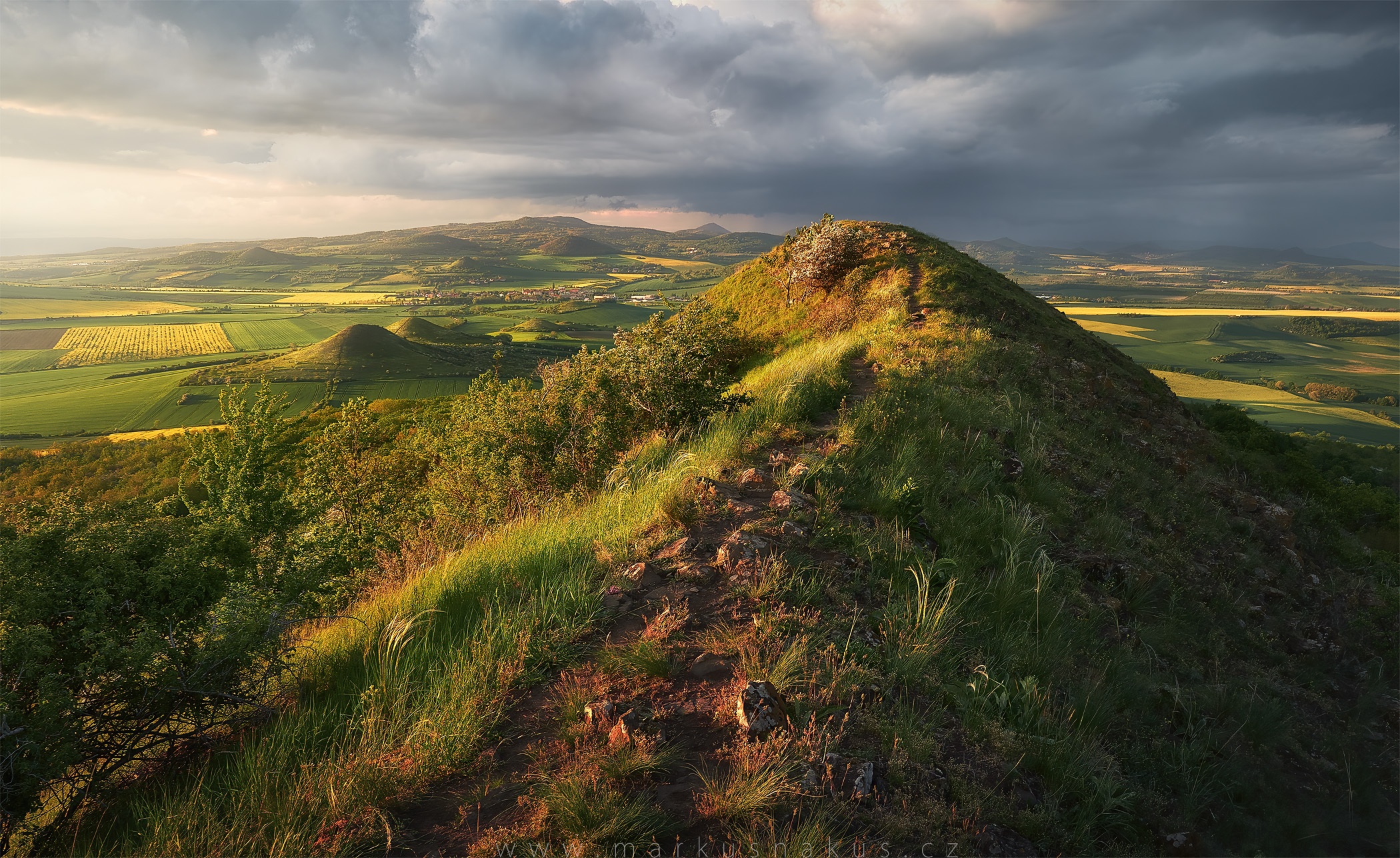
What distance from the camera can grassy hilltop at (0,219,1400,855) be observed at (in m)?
3.14

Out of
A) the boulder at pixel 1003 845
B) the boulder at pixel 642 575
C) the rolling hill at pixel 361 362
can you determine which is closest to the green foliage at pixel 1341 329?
the rolling hill at pixel 361 362

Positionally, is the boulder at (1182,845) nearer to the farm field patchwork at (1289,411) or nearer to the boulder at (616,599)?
the boulder at (616,599)

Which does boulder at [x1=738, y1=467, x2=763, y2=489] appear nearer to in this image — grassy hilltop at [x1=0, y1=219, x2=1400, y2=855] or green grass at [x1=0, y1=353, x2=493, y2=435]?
grassy hilltop at [x1=0, y1=219, x2=1400, y2=855]

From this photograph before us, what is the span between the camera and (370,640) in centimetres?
453

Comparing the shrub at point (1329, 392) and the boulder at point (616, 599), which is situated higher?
the boulder at point (616, 599)

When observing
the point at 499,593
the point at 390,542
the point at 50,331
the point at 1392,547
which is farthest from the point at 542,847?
the point at 50,331

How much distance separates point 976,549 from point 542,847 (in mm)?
A: 5369

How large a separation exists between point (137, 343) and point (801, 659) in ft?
549

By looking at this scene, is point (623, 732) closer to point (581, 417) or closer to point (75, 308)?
point (581, 417)

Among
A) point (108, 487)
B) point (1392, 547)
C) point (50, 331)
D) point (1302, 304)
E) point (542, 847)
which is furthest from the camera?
point (1302, 304)

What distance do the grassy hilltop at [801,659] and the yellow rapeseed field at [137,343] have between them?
14438cm

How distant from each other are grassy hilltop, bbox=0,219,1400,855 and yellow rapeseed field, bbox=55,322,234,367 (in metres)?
144

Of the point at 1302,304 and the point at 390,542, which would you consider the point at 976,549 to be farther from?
the point at 1302,304

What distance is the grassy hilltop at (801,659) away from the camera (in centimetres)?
314
